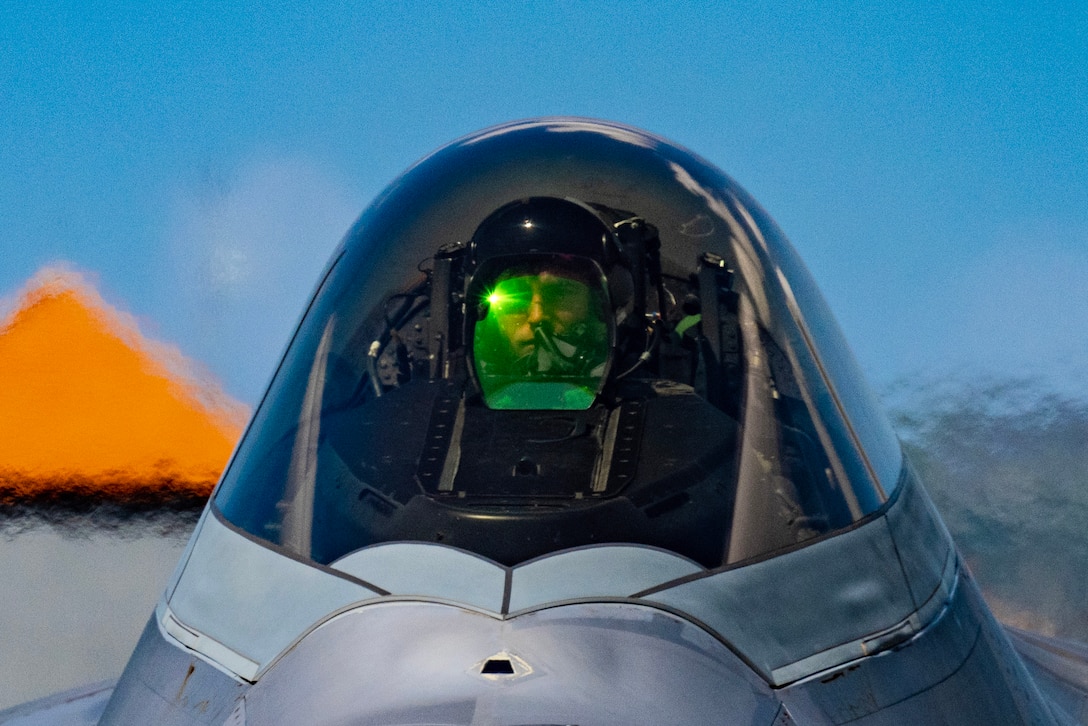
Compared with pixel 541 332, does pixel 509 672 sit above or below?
below

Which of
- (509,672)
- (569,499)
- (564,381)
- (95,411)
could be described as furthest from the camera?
(95,411)

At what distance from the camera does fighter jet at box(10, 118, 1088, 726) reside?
1708 mm

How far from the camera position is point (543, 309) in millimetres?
2439

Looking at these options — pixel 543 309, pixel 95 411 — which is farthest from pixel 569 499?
pixel 95 411

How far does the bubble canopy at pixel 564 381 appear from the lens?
2.12 metres

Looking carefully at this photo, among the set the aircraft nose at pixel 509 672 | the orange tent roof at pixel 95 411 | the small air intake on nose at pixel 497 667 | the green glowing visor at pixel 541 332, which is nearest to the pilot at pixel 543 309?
the green glowing visor at pixel 541 332

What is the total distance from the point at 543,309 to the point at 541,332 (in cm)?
5

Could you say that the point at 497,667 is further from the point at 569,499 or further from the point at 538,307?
the point at 538,307

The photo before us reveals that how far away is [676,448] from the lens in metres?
2.23

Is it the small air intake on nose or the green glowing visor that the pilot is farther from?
the small air intake on nose

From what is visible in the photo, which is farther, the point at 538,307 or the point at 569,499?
the point at 538,307

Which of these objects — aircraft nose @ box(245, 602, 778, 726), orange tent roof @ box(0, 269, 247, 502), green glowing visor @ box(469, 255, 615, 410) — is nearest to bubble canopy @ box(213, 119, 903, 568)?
green glowing visor @ box(469, 255, 615, 410)

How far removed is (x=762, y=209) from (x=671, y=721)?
5.40 feet

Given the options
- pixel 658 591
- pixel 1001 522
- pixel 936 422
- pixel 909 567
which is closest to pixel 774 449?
pixel 909 567
